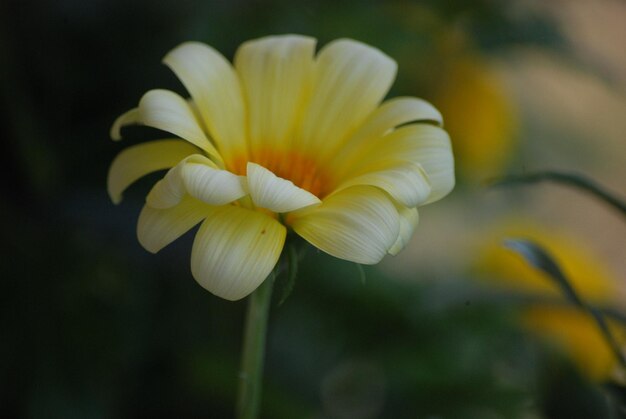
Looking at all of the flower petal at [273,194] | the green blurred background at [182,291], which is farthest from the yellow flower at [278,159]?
the green blurred background at [182,291]

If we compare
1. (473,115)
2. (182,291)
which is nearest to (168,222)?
(182,291)

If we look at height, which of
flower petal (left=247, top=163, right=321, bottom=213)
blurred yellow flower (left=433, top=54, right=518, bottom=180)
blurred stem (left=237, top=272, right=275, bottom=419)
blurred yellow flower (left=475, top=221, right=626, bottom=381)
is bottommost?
blurred yellow flower (left=475, top=221, right=626, bottom=381)

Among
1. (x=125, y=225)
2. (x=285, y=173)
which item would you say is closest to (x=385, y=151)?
(x=285, y=173)

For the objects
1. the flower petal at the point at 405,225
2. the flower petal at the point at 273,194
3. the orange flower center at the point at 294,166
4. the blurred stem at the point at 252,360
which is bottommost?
the blurred stem at the point at 252,360

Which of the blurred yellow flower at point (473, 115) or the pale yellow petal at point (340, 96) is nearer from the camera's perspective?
the pale yellow petal at point (340, 96)

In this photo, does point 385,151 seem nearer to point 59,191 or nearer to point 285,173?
point 285,173

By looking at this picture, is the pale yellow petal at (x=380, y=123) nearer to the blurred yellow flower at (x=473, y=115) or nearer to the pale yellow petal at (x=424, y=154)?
the pale yellow petal at (x=424, y=154)

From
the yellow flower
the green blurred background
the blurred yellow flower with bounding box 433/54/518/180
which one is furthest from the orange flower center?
the blurred yellow flower with bounding box 433/54/518/180

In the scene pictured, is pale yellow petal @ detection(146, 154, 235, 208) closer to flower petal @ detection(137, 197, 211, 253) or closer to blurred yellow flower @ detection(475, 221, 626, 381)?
flower petal @ detection(137, 197, 211, 253)
